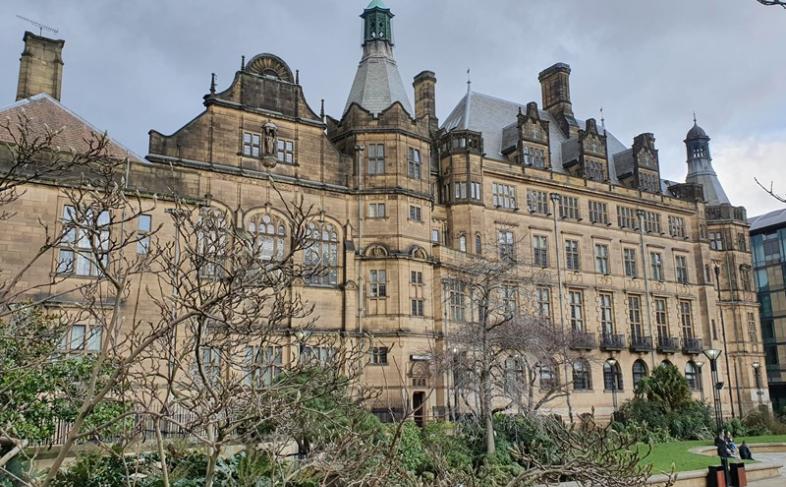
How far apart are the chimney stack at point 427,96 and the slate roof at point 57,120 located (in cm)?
1995

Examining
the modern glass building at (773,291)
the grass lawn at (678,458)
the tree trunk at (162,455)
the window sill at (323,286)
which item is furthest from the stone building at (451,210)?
the tree trunk at (162,455)

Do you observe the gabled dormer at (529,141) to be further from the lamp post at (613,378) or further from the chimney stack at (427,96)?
the lamp post at (613,378)

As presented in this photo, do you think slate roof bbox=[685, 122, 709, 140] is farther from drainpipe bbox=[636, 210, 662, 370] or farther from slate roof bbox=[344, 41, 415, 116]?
slate roof bbox=[344, 41, 415, 116]

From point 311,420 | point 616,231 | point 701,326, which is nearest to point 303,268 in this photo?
point 311,420

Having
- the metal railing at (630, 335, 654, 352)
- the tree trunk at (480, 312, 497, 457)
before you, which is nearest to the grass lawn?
the tree trunk at (480, 312, 497, 457)

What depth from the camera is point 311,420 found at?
12.9 m

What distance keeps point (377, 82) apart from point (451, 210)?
8.12 meters

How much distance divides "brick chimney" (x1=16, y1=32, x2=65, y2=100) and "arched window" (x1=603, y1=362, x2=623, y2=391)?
33.4 m

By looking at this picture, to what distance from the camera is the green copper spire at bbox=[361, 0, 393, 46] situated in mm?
35328

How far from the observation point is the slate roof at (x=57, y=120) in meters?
23.8

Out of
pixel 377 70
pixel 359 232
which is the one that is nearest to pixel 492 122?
pixel 377 70

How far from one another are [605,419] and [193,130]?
2896 cm

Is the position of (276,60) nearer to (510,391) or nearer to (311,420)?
(510,391)

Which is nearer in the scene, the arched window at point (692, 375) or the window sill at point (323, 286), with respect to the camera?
the window sill at point (323, 286)
